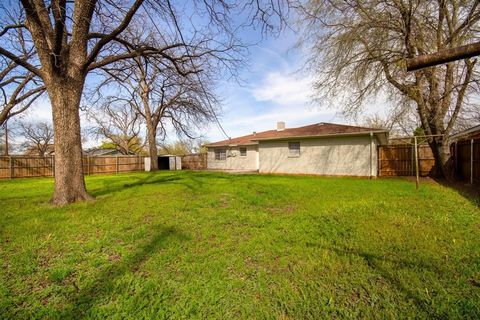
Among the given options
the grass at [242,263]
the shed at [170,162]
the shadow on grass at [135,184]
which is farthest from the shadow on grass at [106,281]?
the shed at [170,162]

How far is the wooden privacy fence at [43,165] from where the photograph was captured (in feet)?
49.4

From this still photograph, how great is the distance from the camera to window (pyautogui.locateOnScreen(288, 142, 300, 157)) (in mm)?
15038

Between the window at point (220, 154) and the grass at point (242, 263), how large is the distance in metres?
16.9

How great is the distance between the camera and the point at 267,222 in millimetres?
4406

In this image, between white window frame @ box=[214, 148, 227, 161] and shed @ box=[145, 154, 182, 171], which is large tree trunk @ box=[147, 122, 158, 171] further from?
white window frame @ box=[214, 148, 227, 161]

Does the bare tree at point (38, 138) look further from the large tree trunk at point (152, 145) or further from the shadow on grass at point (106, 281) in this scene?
the shadow on grass at point (106, 281)

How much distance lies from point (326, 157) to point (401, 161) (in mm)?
4024

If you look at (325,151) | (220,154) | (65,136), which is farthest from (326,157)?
(65,136)

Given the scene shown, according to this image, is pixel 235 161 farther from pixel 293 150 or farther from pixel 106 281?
pixel 106 281

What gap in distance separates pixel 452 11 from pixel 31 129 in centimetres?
5489

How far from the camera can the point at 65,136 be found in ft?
18.6

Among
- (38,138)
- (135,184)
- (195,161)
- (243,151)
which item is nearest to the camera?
(135,184)

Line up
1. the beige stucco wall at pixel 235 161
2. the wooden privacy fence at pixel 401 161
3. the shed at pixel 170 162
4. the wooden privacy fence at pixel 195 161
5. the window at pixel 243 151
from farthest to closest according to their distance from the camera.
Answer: the shed at pixel 170 162
the wooden privacy fence at pixel 195 161
the window at pixel 243 151
the beige stucco wall at pixel 235 161
the wooden privacy fence at pixel 401 161

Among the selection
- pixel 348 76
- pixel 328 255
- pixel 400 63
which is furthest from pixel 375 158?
pixel 328 255
